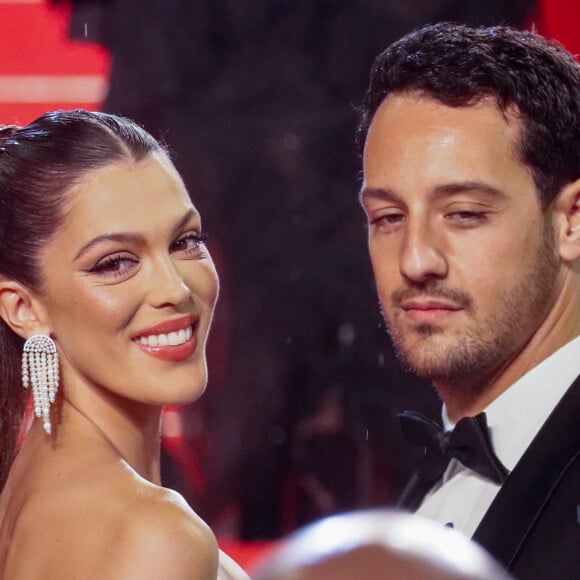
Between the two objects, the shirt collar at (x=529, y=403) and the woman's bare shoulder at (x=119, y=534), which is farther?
the shirt collar at (x=529, y=403)

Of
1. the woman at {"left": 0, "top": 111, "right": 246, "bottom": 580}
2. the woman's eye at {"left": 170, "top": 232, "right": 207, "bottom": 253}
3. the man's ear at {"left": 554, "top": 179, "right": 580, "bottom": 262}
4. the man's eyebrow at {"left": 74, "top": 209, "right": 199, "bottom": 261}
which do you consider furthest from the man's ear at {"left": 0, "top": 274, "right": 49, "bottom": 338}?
the man's ear at {"left": 554, "top": 179, "right": 580, "bottom": 262}

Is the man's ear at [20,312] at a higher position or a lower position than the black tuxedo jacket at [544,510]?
higher

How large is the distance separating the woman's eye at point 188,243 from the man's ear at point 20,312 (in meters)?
0.25

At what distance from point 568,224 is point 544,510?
1.78ft

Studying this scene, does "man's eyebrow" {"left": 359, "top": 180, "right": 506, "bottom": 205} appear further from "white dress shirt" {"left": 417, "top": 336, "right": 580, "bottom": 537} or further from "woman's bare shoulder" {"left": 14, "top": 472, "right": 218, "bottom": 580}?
"woman's bare shoulder" {"left": 14, "top": 472, "right": 218, "bottom": 580}

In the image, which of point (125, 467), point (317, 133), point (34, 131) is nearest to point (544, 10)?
point (317, 133)

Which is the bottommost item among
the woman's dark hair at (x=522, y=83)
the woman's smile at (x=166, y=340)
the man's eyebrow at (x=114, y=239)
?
the woman's smile at (x=166, y=340)

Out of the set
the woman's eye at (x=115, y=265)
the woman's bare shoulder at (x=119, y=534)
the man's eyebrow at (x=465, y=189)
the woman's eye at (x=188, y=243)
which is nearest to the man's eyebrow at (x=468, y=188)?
the man's eyebrow at (x=465, y=189)

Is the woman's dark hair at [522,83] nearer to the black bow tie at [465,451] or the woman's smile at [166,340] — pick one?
the black bow tie at [465,451]

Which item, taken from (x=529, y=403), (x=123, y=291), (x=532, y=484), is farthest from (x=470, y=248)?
(x=123, y=291)

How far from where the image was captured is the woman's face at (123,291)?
177 centimetres

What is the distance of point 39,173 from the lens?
5.91ft

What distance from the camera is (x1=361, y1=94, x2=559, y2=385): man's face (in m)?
1.84

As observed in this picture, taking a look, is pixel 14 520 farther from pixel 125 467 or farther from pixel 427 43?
pixel 427 43
